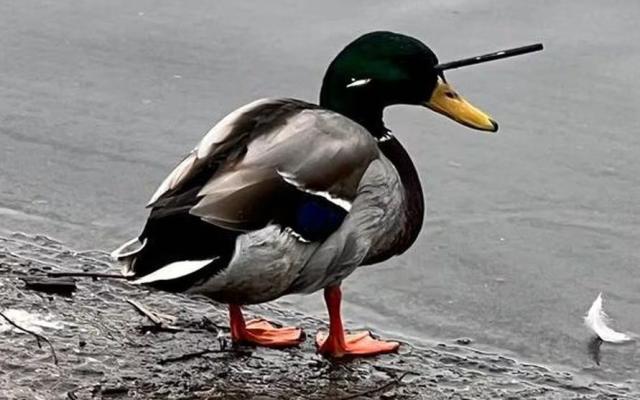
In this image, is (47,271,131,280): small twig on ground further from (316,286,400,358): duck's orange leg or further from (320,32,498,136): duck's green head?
(320,32,498,136): duck's green head

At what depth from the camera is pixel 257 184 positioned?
3467 mm

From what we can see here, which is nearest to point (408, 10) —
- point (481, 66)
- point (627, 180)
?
point (481, 66)

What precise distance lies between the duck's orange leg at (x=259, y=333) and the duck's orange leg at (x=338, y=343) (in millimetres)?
86

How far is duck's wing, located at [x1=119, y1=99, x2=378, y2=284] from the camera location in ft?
11.3

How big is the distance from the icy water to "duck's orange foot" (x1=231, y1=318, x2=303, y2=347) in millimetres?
379

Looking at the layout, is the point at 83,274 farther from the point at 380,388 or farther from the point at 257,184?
the point at 380,388

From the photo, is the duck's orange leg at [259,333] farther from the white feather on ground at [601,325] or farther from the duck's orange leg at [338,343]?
the white feather on ground at [601,325]

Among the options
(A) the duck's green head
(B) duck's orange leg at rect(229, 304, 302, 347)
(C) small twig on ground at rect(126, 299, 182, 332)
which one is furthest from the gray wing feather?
(C) small twig on ground at rect(126, 299, 182, 332)

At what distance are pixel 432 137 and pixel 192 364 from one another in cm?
215

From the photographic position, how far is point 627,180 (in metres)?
5.21

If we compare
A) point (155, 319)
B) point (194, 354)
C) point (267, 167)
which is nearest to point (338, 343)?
point (194, 354)

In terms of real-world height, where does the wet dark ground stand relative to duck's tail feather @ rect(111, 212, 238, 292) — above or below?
below

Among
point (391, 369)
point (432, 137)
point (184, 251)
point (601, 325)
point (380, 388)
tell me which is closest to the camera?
point (184, 251)

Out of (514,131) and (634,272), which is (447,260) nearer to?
(634,272)
